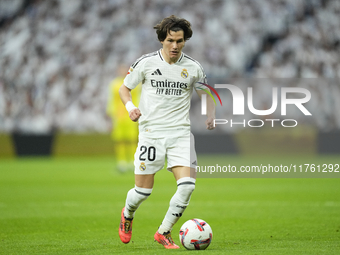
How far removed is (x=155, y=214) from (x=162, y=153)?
8.15ft

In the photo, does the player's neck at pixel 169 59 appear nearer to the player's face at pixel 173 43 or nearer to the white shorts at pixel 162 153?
the player's face at pixel 173 43

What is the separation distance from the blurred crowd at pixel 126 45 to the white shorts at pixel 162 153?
18005mm

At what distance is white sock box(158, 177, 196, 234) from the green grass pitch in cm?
22

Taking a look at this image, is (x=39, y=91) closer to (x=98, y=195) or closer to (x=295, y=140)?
(x=295, y=140)

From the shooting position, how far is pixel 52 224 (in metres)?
6.11

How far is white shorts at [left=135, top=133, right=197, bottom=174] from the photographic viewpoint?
461 centimetres

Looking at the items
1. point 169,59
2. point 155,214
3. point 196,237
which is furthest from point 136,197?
point 155,214

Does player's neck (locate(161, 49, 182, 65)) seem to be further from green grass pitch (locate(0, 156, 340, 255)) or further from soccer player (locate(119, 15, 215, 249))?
green grass pitch (locate(0, 156, 340, 255))

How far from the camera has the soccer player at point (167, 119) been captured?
458 centimetres

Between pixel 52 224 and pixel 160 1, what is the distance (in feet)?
63.6

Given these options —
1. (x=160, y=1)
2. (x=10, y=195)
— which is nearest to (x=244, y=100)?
(x=160, y=1)

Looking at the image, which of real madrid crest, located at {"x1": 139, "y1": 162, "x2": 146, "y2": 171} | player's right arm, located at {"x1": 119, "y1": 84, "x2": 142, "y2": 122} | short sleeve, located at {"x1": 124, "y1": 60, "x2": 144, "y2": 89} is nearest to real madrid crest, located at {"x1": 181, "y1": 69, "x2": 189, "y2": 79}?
short sleeve, located at {"x1": 124, "y1": 60, "x2": 144, "y2": 89}

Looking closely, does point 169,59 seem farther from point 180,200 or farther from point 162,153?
point 180,200

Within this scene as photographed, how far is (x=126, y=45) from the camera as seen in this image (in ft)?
77.5
